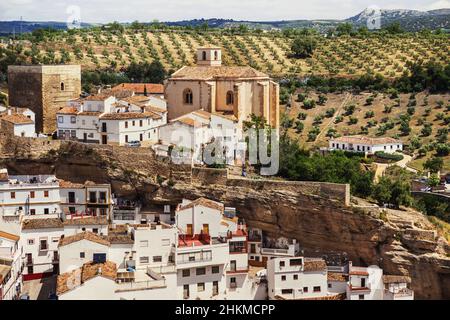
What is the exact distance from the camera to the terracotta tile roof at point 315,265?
65.4 feet

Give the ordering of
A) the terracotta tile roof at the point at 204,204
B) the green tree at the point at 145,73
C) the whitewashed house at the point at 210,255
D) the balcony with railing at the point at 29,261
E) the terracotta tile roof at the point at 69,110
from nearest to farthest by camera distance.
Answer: the whitewashed house at the point at 210,255 → the balcony with railing at the point at 29,261 → the terracotta tile roof at the point at 204,204 → the terracotta tile roof at the point at 69,110 → the green tree at the point at 145,73

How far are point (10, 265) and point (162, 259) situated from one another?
4.26 m

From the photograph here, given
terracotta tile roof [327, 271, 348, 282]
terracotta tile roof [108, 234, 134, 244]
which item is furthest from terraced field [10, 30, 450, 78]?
terracotta tile roof [327, 271, 348, 282]

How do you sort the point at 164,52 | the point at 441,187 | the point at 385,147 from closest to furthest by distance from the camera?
the point at 441,187 → the point at 385,147 → the point at 164,52

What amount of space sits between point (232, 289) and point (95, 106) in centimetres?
982

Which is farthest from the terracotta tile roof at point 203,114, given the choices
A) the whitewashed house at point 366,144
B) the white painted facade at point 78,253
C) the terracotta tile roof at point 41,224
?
the whitewashed house at point 366,144

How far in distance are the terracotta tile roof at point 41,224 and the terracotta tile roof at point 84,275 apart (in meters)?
2.79

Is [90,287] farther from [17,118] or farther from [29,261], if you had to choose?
[17,118]

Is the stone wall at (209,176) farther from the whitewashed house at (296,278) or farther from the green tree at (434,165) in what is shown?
the green tree at (434,165)

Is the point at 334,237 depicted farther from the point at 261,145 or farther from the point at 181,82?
the point at 181,82

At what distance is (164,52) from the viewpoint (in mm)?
51156

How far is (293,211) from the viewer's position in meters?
22.7

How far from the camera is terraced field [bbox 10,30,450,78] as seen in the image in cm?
4794
